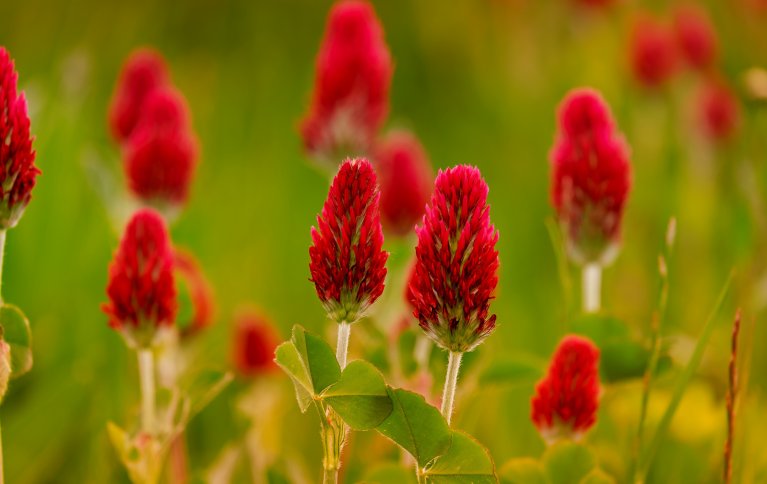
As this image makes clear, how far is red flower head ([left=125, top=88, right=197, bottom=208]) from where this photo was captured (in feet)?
5.12

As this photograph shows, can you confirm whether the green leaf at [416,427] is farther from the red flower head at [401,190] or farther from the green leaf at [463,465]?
the red flower head at [401,190]

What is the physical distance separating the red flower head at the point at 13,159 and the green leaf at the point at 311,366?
276 mm

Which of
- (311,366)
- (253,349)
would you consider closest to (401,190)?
(253,349)

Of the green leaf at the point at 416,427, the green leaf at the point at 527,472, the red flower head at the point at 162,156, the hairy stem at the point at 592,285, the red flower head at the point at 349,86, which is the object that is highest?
the red flower head at the point at 349,86

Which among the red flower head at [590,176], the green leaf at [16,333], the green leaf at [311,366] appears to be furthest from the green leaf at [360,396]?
the red flower head at [590,176]

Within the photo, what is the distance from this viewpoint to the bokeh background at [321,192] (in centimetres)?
150

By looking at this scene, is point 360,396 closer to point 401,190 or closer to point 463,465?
point 463,465

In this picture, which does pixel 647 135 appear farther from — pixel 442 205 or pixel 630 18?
pixel 442 205

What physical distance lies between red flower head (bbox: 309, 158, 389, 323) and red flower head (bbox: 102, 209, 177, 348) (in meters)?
0.27

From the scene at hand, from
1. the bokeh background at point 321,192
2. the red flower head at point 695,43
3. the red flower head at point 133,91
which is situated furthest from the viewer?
the red flower head at point 695,43

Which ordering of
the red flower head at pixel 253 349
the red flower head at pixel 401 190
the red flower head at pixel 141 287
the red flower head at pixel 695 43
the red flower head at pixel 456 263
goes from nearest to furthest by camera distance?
the red flower head at pixel 456 263 → the red flower head at pixel 141 287 → the red flower head at pixel 253 349 → the red flower head at pixel 401 190 → the red flower head at pixel 695 43

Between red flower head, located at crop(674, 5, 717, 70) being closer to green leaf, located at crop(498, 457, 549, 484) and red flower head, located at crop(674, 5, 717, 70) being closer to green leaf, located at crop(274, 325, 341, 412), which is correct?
green leaf, located at crop(498, 457, 549, 484)

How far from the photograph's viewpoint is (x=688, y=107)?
3.15 metres

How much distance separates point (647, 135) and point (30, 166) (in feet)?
8.33
